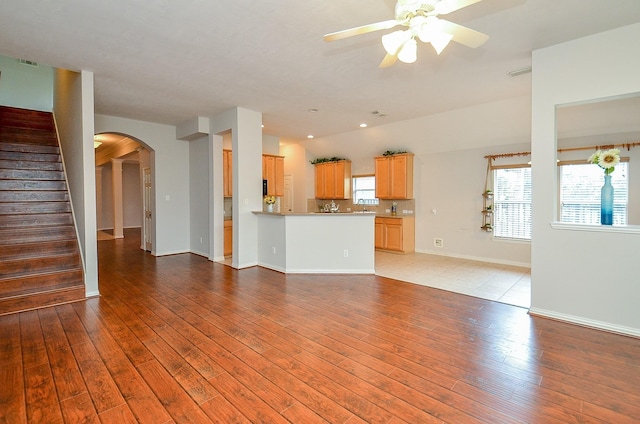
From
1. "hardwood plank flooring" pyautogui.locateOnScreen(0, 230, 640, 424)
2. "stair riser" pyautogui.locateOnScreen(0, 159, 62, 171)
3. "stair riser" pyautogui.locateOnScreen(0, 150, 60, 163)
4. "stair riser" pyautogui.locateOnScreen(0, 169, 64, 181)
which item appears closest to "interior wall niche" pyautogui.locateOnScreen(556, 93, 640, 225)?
"hardwood plank flooring" pyautogui.locateOnScreen(0, 230, 640, 424)

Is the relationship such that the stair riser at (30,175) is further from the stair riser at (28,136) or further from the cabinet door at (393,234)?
the cabinet door at (393,234)

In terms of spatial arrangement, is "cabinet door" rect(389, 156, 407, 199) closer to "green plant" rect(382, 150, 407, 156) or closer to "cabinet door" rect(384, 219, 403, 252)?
"green plant" rect(382, 150, 407, 156)

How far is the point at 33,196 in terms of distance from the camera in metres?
4.95

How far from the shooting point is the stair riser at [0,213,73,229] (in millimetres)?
4488

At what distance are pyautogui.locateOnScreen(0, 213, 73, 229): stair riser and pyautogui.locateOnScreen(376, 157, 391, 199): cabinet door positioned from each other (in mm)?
6131

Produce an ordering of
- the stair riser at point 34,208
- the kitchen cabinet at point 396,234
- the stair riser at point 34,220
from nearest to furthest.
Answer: the stair riser at point 34,220
the stair riser at point 34,208
the kitchen cabinet at point 396,234

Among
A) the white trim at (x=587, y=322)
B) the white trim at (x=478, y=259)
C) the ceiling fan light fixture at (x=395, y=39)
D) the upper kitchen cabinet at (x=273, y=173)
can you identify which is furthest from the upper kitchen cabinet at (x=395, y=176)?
the ceiling fan light fixture at (x=395, y=39)

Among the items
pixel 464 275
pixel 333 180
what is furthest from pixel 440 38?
pixel 333 180

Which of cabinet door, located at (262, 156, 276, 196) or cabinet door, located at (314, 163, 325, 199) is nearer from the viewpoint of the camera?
cabinet door, located at (262, 156, 276, 196)

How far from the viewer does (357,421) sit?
1866mm

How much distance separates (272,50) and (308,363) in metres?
3.17

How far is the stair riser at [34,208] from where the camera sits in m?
4.60

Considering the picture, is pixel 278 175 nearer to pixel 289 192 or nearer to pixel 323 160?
pixel 323 160

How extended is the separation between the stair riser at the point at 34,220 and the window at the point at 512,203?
25.0 ft
